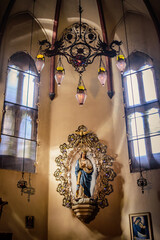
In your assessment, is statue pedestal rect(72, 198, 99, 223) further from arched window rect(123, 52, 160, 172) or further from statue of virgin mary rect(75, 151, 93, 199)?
arched window rect(123, 52, 160, 172)

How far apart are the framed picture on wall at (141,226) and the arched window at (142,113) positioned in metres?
1.08

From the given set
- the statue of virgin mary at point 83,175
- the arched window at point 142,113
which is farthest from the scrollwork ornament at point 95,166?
the arched window at point 142,113

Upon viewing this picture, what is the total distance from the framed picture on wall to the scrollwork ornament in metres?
0.74

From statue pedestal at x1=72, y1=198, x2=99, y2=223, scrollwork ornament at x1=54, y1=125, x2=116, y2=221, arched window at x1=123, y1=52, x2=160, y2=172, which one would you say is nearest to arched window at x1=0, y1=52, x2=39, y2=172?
scrollwork ornament at x1=54, y1=125, x2=116, y2=221

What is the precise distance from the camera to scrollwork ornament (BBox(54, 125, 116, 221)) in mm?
7543

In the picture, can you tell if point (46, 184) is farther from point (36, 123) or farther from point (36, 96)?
point (36, 96)

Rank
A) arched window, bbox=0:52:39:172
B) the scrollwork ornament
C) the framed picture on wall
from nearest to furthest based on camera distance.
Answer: the framed picture on wall
the scrollwork ornament
arched window, bbox=0:52:39:172

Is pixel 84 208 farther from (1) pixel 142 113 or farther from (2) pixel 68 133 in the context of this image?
(1) pixel 142 113

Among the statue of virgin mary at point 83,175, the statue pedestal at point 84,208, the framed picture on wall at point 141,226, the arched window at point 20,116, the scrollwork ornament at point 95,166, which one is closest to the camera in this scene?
the framed picture on wall at point 141,226

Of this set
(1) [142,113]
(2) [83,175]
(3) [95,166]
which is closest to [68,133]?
(3) [95,166]

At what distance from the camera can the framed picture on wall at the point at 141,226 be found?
6.86m

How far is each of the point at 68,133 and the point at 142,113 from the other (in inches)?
76.6

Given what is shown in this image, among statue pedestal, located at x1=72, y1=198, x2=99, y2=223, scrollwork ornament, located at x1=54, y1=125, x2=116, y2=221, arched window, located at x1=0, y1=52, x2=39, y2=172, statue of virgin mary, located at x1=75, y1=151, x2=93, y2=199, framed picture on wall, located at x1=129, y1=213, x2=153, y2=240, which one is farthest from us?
arched window, located at x1=0, y1=52, x2=39, y2=172

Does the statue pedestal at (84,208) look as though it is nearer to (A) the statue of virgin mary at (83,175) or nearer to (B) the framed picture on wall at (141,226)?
(A) the statue of virgin mary at (83,175)
